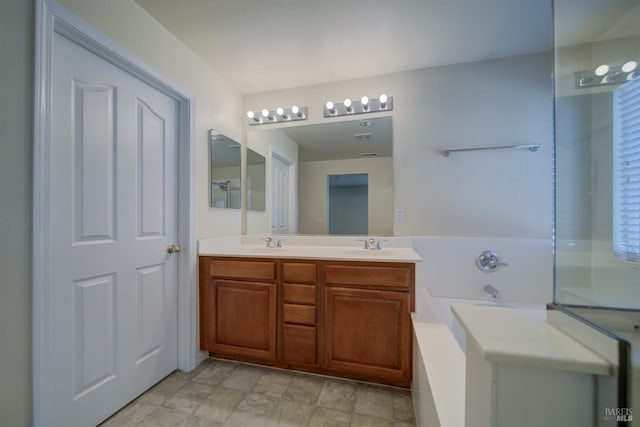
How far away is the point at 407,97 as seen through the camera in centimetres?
211

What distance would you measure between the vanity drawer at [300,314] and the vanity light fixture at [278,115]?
64.5 inches

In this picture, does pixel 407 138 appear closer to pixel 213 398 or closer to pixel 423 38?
pixel 423 38

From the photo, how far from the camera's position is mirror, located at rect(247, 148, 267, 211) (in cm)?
245

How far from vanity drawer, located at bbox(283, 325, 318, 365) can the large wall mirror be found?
2.85ft

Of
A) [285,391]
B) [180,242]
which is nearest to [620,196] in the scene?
[285,391]

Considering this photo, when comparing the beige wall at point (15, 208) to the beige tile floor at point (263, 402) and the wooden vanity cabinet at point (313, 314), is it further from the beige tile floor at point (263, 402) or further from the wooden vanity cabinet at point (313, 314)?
the wooden vanity cabinet at point (313, 314)

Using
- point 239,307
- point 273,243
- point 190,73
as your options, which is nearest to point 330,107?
point 190,73

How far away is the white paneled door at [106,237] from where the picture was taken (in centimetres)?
116

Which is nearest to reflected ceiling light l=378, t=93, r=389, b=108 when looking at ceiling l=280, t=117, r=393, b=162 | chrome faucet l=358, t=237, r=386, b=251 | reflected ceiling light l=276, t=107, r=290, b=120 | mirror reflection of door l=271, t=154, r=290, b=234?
ceiling l=280, t=117, r=393, b=162

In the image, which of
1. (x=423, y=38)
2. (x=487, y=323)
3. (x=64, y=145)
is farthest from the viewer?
(x=423, y=38)

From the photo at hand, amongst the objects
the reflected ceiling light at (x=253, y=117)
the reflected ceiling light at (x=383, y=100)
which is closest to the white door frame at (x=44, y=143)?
the reflected ceiling light at (x=253, y=117)

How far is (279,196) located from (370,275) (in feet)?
4.04

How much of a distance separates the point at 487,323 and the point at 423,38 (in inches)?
74.3

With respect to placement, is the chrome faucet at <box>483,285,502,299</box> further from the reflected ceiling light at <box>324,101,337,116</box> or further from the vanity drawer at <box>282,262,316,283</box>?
the reflected ceiling light at <box>324,101,337,116</box>
